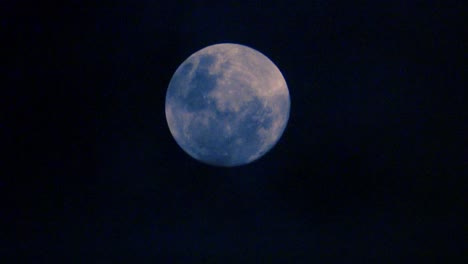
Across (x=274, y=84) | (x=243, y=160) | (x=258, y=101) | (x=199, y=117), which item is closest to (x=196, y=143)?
(x=199, y=117)

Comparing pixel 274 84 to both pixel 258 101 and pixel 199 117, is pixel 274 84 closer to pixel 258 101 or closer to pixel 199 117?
pixel 258 101

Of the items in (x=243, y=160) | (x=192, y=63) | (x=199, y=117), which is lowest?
(x=243, y=160)

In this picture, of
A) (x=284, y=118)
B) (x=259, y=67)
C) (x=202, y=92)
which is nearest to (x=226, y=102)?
(x=202, y=92)

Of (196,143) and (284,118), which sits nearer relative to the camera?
(196,143)

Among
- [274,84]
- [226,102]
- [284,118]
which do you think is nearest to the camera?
[226,102]

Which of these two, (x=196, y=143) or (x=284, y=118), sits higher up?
(x=284, y=118)

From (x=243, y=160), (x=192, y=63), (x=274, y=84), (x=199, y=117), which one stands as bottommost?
(x=243, y=160)

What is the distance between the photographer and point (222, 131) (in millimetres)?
3352

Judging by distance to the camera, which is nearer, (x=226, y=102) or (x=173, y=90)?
(x=226, y=102)

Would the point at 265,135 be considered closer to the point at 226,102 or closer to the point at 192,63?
the point at 226,102

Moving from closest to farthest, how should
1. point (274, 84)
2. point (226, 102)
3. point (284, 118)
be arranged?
point (226, 102) < point (274, 84) < point (284, 118)

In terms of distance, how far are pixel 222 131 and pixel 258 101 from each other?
1.49 feet

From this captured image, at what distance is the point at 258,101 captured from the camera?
337 cm

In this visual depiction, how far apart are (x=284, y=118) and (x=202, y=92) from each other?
962mm
